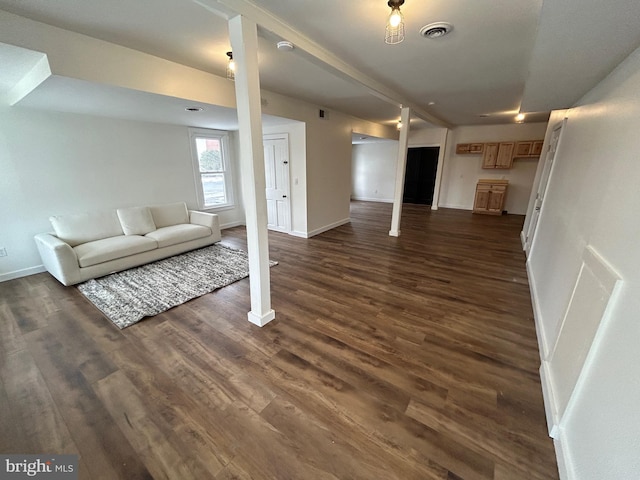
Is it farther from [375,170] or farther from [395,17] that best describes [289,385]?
[375,170]

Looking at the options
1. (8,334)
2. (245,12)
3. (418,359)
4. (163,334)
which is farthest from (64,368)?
(245,12)

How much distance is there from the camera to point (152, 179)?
15.3 ft

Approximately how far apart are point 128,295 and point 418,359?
10.5 ft

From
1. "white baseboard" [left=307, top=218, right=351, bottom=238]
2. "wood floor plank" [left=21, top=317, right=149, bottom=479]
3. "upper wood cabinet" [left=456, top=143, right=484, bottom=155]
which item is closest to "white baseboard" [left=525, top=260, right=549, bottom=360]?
"wood floor plank" [left=21, top=317, right=149, bottom=479]

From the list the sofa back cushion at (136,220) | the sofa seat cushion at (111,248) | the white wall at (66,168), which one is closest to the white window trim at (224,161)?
the white wall at (66,168)

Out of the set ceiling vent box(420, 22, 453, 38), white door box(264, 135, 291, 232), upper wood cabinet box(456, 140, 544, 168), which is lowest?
white door box(264, 135, 291, 232)

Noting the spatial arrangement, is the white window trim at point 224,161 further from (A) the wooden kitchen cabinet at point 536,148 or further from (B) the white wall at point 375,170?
(A) the wooden kitchen cabinet at point 536,148

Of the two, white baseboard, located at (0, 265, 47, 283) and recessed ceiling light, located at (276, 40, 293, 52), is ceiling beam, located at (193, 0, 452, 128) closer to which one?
recessed ceiling light, located at (276, 40, 293, 52)

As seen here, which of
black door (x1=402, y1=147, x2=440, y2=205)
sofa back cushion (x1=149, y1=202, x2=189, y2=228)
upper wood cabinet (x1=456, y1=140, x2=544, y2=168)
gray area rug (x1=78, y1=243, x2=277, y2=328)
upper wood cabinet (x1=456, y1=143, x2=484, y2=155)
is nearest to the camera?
gray area rug (x1=78, y1=243, x2=277, y2=328)

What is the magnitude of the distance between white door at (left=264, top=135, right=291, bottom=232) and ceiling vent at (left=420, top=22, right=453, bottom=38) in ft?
10.8

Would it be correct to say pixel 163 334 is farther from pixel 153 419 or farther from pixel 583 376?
pixel 583 376

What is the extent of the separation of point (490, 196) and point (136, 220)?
8816mm

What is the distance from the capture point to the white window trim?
17.1ft

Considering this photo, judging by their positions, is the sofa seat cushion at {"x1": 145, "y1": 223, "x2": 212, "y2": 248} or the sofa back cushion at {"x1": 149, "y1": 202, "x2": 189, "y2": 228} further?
the sofa back cushion at {"x1": 149, "y1": 202, "x2": 189, "y2": 228}
